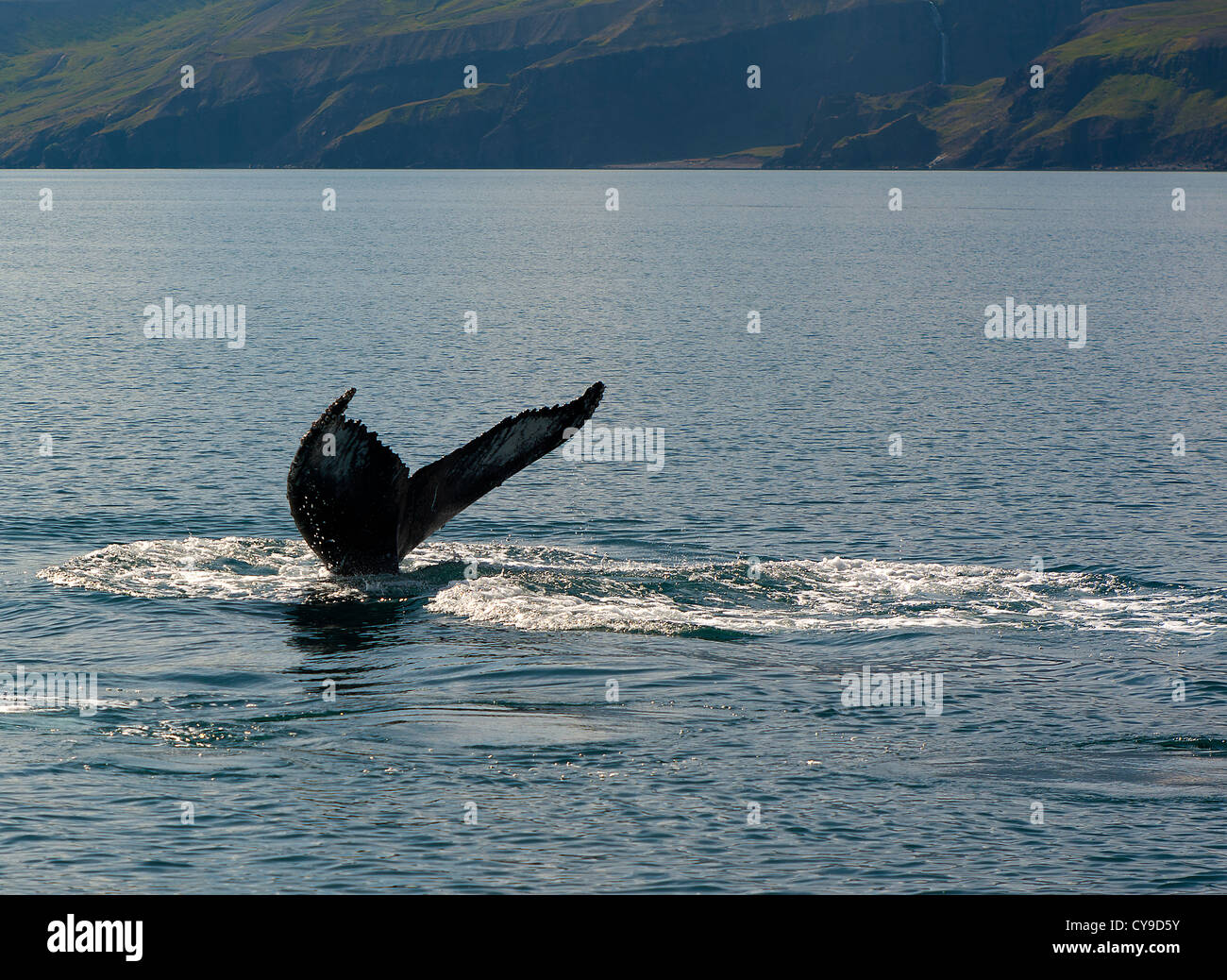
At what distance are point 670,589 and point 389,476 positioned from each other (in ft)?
16.4

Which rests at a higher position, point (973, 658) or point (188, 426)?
point (188, 426)

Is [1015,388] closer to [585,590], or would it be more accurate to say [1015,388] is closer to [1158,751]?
[585,590]

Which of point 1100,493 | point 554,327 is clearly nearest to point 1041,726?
point 1100,493

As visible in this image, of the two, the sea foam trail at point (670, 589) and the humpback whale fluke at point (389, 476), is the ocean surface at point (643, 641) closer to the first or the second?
the sea foam trail at point (670, 589)

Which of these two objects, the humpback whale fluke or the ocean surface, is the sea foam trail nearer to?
the ocean surface

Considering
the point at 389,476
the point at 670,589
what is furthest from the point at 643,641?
the point at 389,476

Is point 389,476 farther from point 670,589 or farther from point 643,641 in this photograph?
point 670,589

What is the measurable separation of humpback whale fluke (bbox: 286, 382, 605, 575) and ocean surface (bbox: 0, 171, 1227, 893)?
1123 millimetres

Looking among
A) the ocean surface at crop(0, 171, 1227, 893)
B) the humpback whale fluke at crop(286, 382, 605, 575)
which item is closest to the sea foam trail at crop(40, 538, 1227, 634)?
the ocean surface at crop(0, 171, 1227, 893)

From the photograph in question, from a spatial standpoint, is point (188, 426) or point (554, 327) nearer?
point (188, 426)

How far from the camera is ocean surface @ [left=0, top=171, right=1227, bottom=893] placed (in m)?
14.1

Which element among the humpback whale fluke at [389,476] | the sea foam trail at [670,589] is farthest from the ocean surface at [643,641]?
the humpback whale fluke at [389,476]

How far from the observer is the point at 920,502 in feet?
105

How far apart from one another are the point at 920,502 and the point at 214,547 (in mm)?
14847
